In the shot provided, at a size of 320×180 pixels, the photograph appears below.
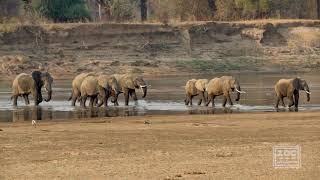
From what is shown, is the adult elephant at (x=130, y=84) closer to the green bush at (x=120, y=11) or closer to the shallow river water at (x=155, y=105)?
the shallow river water at (x=155, y=105)

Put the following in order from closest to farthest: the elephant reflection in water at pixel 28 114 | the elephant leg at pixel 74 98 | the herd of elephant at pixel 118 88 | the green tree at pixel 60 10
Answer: the elephant reflection in water at pixel 28 114 → the herd of elephant at pixel 118 88 → the elephant leg at pixel 74 98 → the green tree at pixel 60 10

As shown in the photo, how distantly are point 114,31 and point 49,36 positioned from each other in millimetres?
4368

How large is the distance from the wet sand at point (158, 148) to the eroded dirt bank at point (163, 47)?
33.2m

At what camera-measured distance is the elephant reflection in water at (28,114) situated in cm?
2874

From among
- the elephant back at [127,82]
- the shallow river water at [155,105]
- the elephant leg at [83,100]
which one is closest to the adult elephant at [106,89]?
the shallow river water at [155,105]

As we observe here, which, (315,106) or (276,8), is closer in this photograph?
(315,106)

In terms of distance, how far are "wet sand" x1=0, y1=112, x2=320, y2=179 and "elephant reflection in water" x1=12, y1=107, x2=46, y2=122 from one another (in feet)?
9.72

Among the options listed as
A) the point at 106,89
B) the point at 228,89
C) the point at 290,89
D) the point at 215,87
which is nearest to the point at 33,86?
the point at 106,89

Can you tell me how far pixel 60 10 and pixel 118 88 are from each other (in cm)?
3459

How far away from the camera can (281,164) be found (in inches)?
571

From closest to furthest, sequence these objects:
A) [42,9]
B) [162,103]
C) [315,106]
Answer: [315,106]
[162,103]
[42,9]

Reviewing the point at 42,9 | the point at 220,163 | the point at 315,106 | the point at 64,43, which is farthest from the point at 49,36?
the point at 220,163

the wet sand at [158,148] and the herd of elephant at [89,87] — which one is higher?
the herd of elephant at [89,87]

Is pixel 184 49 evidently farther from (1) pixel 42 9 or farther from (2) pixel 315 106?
(2) pixel 315 106
